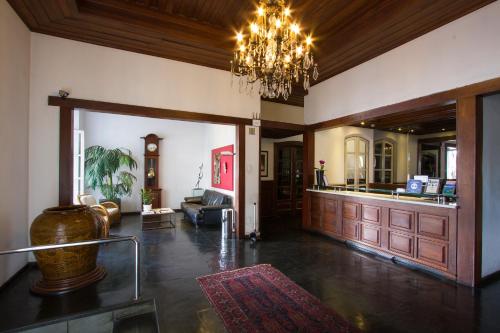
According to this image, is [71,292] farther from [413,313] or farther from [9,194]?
[413,313]

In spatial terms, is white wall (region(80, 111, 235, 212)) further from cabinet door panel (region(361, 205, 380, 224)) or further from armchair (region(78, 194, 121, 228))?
cabinet door panel (region(361, 205, 380, 224))

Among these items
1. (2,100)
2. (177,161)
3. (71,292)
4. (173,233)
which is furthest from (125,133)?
(71,292)

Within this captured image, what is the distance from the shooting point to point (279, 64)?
112 inches

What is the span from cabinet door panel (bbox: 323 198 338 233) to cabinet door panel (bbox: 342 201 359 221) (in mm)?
253

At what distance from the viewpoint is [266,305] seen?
256 cm

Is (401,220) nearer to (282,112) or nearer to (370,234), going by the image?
(370,234)

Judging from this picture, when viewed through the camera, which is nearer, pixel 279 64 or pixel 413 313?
pixel 413 313

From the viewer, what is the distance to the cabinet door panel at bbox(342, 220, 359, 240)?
4.57 meters

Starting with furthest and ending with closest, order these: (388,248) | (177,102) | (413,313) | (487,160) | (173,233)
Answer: (173,233)
(177,102)
(388,248)
(487,160)
(413,313)

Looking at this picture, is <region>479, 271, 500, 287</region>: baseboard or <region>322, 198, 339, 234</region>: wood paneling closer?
<region>479, 271, 500, 287</region>: baseboard

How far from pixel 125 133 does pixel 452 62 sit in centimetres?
787

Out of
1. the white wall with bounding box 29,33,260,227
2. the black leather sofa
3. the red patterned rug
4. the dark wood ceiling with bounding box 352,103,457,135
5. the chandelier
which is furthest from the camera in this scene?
the black leather sofa

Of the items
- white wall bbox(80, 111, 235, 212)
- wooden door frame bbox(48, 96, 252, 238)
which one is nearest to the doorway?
white wall bbox(80, 111, 235, 212)

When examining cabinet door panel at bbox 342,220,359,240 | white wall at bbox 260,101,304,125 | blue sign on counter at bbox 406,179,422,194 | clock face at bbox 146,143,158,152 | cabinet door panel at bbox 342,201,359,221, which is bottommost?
cabinet door panel at bbox 342,220,359,240
